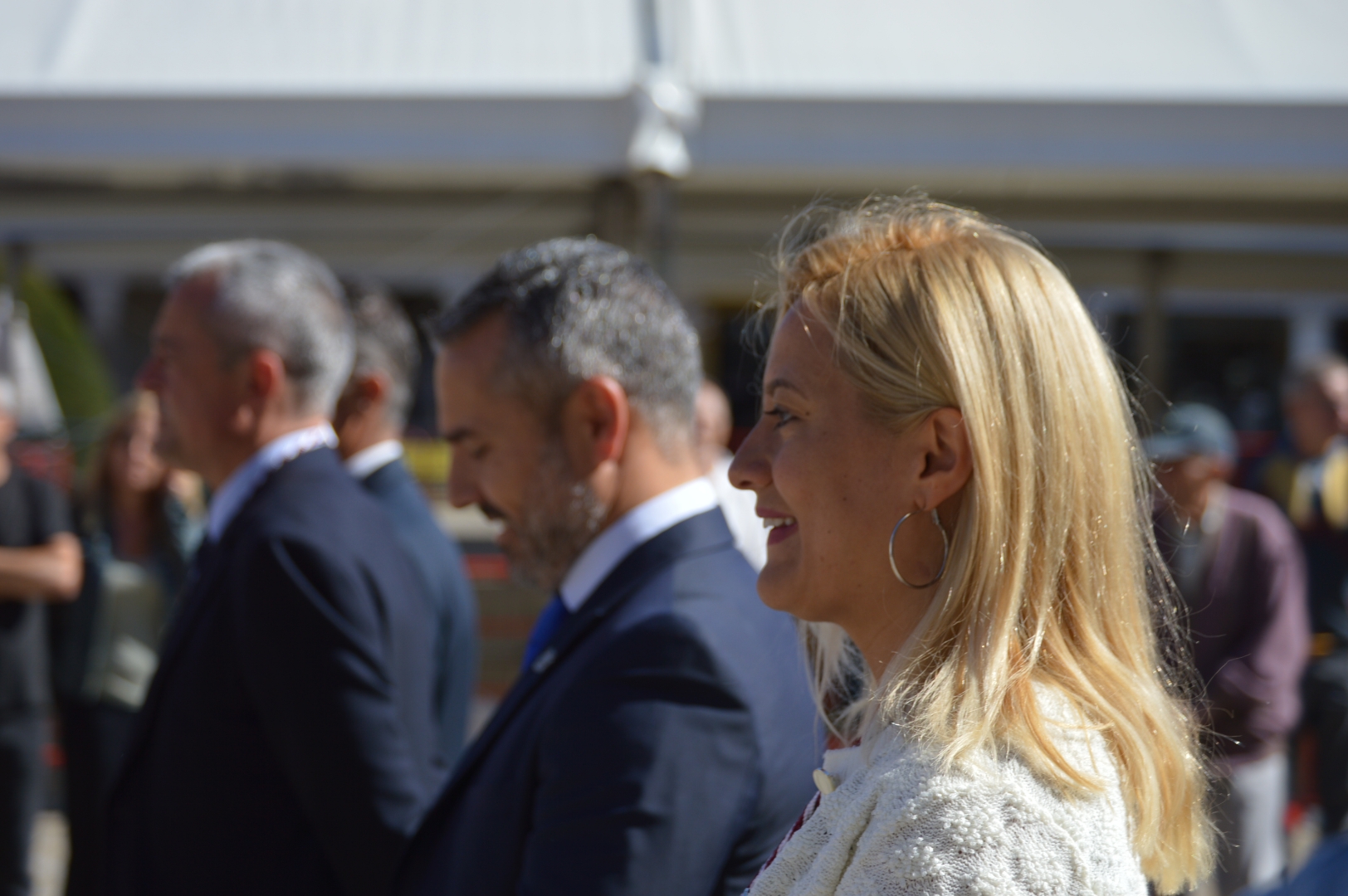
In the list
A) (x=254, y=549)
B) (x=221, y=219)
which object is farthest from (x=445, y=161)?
(x=254, y=549)

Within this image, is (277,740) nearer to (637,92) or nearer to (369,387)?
(369,387)

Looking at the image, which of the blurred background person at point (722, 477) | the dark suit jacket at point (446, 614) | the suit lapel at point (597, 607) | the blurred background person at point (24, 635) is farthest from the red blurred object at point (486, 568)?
the suit lapel at point (597, 607)

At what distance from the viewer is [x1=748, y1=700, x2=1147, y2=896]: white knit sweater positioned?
0.88m

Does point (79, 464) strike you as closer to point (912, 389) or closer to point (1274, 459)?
point (1274, 459)

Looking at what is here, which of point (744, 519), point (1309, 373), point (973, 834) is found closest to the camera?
point (973, 834)

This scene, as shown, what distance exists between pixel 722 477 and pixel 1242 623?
178 cm

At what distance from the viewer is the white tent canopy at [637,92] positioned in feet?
11.8

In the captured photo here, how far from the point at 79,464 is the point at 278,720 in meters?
5.96

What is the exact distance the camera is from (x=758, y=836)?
1.44 m

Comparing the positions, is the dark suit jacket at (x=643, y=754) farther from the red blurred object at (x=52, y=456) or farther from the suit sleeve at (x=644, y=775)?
the red blurred object at (x=52, y=456)

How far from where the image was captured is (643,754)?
133 cm

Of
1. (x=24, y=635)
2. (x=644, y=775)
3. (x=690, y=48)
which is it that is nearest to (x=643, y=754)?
(x=644, y=775)

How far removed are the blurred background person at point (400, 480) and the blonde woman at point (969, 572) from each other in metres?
1.49

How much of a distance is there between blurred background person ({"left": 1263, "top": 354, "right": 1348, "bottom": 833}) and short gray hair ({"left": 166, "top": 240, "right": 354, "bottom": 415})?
3804mm
